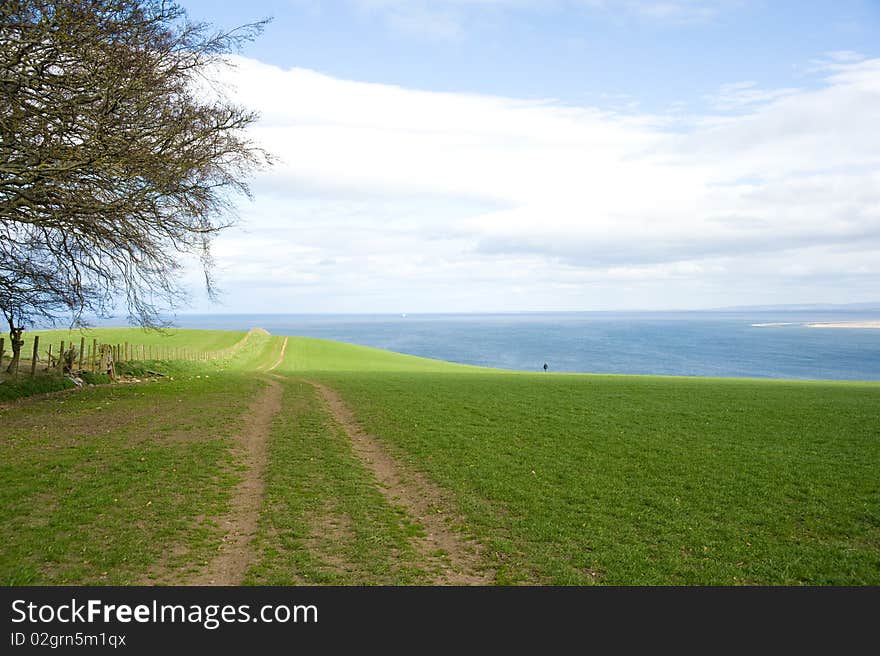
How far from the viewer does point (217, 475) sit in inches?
476

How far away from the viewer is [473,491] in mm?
11328

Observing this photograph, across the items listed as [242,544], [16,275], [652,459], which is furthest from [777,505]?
[16,275]

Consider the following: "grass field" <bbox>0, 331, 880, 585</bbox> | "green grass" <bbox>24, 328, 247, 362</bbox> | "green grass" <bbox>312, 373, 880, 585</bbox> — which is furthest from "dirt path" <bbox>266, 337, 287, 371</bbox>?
"green grass" <bbox>312, 373, 880, 585</bbox>

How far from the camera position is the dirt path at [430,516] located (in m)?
7.79

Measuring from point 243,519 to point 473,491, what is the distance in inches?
172

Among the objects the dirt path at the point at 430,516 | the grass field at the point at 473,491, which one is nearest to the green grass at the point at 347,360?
the grass field at the point at 473,491

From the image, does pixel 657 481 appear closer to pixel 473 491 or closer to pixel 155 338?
pixel 473 491

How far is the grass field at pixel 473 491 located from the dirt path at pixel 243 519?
187 mm

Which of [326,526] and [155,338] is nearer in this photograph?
[326,526]

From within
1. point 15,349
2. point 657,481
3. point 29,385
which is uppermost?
point 15,349

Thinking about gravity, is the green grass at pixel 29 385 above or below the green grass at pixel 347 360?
above

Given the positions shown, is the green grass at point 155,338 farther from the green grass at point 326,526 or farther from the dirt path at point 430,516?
the green grass at point 326,526

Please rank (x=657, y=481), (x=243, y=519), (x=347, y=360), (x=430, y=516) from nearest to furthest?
1. (x=243, y=519)
2. (x=430, y=516)
3. (x=657, y=481)
4. (x=347, y=360)

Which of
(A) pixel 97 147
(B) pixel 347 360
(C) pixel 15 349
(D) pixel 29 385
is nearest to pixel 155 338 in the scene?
(B) pixel 347 360
